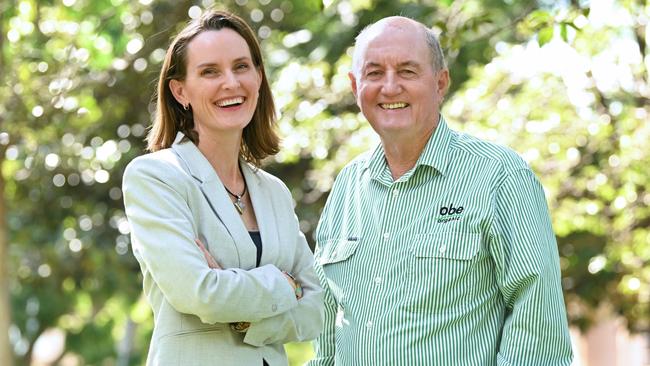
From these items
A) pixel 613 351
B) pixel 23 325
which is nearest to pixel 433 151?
pixel 23 325

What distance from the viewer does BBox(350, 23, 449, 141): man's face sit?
4.56 meters

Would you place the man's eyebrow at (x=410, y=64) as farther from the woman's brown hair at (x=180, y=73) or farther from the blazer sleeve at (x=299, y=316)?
the blazer sleeve at (x=299, y=316)

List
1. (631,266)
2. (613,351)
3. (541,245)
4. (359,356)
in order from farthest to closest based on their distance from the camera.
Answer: (613,351) < (631,266) < (359,356) < (541,245)

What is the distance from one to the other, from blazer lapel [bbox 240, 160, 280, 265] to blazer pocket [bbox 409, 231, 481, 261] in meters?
0.51

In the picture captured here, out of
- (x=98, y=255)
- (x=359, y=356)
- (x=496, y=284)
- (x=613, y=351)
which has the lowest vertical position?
(x=613, y=351)

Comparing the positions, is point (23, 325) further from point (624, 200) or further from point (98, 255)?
point (624, 200)

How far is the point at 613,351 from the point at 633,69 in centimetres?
2257

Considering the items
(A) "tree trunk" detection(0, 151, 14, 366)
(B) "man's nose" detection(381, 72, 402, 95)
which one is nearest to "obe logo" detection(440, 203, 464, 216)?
(B) "man's nose" detection(381, 72, 402, 95)

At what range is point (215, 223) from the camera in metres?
4.35

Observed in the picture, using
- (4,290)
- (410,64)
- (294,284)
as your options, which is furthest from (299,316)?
(4,290)

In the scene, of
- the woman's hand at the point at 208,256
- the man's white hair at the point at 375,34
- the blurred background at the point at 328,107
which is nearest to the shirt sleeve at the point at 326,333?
the woman's hand at the point at 208,256

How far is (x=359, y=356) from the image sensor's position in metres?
4.59

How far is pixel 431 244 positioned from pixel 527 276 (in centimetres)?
40

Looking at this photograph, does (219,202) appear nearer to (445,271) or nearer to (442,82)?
(445,271)
